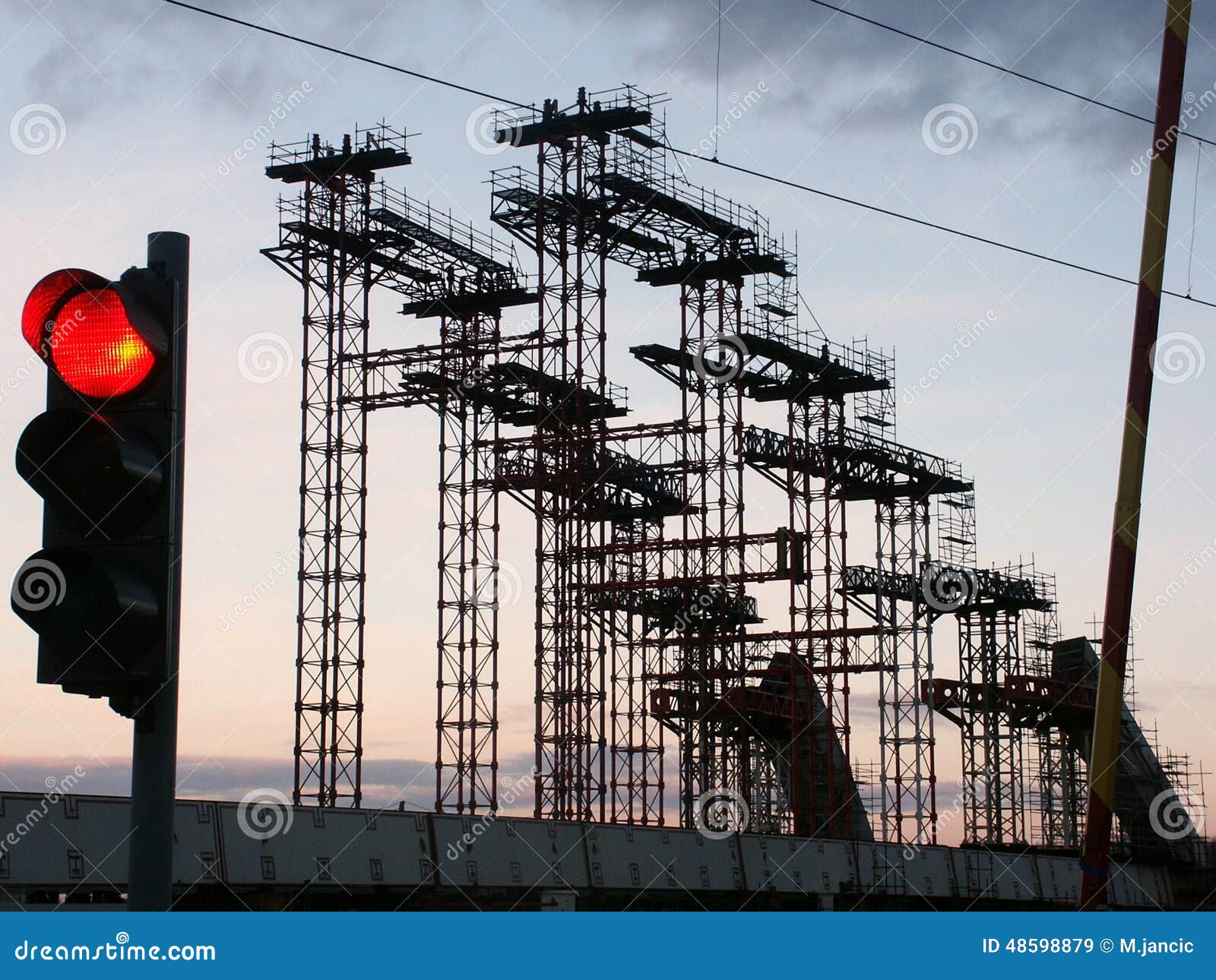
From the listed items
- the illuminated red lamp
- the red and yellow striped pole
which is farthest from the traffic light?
the red and yellow striped pole

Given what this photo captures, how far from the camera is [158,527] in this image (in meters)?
3.91

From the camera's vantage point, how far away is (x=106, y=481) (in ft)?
12.8

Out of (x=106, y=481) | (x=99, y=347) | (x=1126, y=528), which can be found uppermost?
(x=1126, y=528)

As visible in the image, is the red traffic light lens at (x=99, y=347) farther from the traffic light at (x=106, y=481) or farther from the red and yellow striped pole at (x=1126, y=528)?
the red and yellow striped pole at (x=1126, y=528)

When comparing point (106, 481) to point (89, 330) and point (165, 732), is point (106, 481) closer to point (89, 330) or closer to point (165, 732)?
point (89, 330)

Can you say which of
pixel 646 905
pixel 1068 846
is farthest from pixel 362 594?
pixel 1068 846

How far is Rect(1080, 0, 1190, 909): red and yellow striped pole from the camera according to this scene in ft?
40.2

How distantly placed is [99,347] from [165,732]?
2.89ft

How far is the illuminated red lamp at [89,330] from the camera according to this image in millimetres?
3855

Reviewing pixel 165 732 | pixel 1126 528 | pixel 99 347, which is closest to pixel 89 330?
pixel 99 347

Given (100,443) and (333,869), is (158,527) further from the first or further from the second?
(333,869)

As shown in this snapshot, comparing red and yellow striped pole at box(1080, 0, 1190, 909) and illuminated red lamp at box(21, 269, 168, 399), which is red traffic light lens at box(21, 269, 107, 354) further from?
red and yellow striped pole at box(1080, 0, 1190, 909)

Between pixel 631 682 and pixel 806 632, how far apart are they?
5.47 metres

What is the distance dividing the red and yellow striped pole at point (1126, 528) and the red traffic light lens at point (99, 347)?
31.0ft
